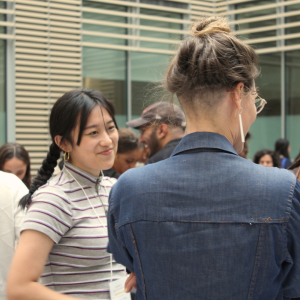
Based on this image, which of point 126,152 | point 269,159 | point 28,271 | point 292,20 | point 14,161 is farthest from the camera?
point 292,20

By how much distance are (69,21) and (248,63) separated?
6049 millimetres

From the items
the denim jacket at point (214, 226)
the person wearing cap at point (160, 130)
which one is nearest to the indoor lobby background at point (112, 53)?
the person wearing cap at point (160, 130)

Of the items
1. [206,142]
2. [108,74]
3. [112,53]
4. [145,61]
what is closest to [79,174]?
[206,142]

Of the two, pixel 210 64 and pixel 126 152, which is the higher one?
pixel 210 64

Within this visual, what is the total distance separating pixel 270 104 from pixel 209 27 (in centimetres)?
719

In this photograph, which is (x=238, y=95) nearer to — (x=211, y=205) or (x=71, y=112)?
(x=211, y=205)

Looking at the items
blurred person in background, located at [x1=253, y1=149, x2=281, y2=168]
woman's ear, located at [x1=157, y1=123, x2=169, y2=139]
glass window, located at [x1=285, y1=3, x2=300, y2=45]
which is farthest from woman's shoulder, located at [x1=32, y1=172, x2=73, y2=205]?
glass window, located at [x1=285, y1=3, x2=300, y2=45]

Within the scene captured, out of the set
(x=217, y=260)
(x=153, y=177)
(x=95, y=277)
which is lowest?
(x=95, y=277)

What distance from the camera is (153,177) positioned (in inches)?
40.5

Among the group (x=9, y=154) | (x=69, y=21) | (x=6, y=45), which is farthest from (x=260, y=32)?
(x=9, y=154)

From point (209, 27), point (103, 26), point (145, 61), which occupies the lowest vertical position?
point (209, 27)

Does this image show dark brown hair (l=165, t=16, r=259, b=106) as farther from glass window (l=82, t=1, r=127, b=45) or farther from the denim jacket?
glass window (l=82, t=1, r=127, b=45)

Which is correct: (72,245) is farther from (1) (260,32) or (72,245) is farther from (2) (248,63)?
(1) (260,32)

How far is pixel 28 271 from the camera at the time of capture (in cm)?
127
